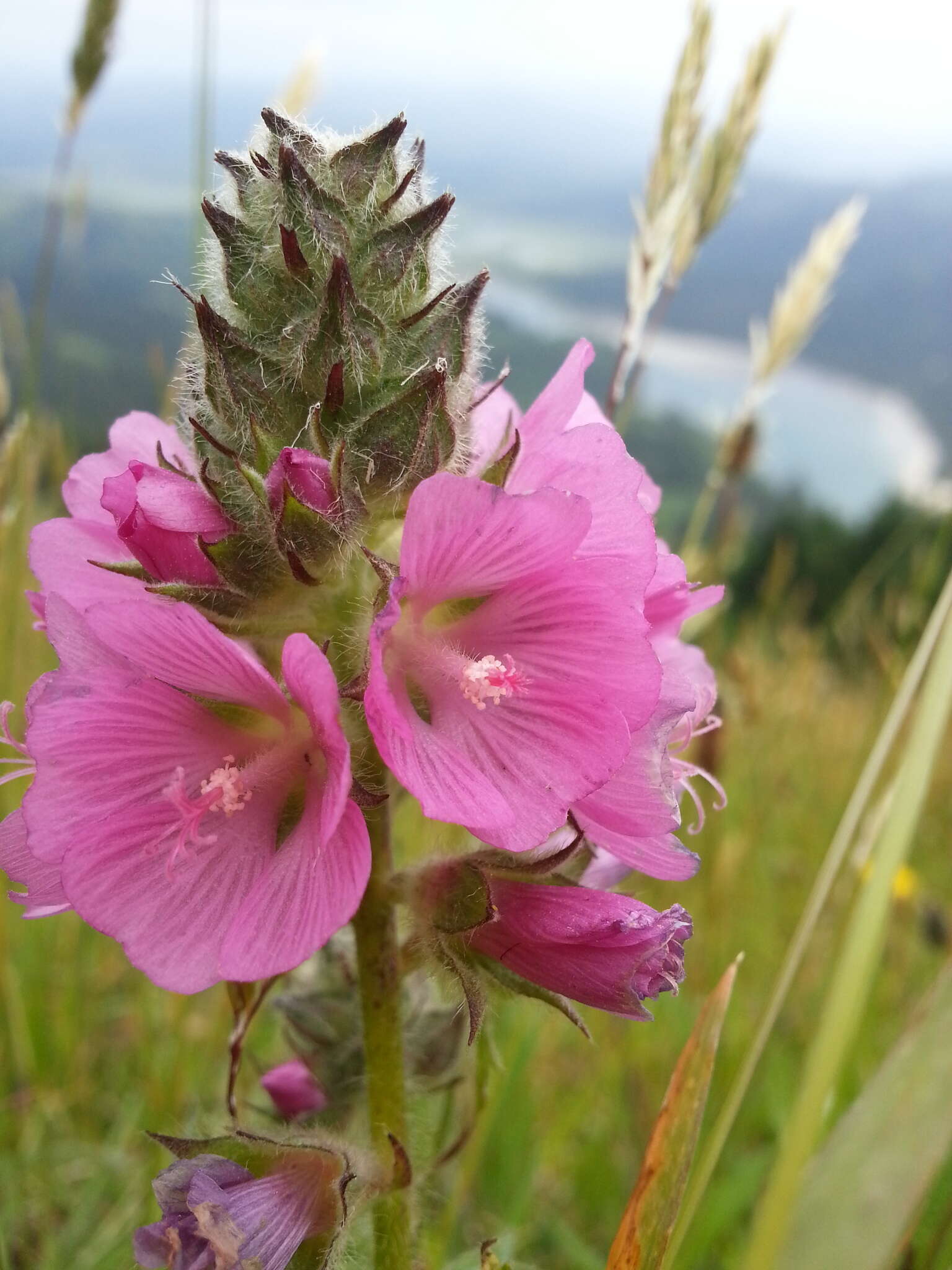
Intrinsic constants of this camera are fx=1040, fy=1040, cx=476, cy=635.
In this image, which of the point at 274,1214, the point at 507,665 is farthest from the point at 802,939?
the point at 274,1214

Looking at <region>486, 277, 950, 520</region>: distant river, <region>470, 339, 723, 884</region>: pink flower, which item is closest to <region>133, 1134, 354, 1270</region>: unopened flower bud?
<region>470, 339, 723, 884</region>: pink flower

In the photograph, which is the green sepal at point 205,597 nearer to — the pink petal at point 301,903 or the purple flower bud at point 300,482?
the purple flower bud at point 300,482

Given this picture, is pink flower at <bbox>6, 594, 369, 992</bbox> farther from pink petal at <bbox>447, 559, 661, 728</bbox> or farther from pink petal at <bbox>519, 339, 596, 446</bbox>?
pink petal at <bbox>519, 339, 596, 446</bbox>

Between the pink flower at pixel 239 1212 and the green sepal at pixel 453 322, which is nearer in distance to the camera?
the pink flower at pixel 239 1212

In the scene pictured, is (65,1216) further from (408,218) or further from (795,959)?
(408,218)

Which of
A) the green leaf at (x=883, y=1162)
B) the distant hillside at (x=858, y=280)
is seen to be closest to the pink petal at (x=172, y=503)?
the green leaf at (x=883, y=1162)

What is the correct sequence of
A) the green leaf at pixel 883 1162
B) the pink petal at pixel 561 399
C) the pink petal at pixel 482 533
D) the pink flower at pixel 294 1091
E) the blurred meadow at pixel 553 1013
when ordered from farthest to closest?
the blurred meadow at pixel 553 1013 → the pink flower at pixel 294 1091 → the pink petal at pixel 561 399 → the pink petal at pixel 482 533 → the green leaf at pixel 883 1162
